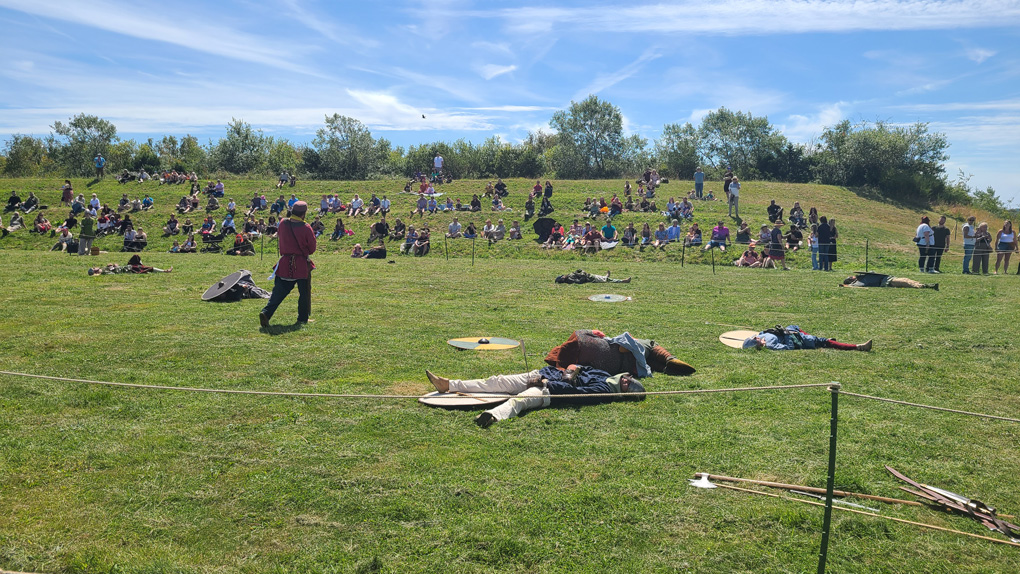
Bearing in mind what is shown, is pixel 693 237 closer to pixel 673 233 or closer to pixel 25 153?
pixel 673 233

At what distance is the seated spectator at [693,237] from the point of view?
27906 millimetres

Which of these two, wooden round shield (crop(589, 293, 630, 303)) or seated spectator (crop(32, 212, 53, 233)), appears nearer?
wooden round shield (crop(589, 293, 630, 303))

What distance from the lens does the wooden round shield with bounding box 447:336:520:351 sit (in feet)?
31.2

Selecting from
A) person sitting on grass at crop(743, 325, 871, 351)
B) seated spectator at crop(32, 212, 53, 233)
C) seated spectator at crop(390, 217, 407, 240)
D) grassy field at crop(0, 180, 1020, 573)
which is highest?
seated spectator at crop(390, 217, 407, 240)

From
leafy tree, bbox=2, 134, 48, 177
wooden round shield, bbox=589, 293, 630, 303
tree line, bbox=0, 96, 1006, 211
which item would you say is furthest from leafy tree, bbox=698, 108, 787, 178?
leafy tree, bbox=2, 134, 48, 177

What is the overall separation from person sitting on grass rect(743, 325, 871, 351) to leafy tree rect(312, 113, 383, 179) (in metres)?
54.0

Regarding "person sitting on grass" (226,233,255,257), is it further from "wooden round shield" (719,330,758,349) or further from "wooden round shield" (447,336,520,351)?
"wooden round shield" (719,330,758,349)

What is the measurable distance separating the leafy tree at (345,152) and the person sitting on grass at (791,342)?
53996mm

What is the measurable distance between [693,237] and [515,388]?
22.7 metres

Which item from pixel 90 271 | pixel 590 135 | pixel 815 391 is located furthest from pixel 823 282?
pixel 590 135

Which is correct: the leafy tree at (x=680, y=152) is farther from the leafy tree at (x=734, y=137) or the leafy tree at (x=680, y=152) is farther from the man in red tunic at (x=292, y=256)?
the man in red tunic at (x=292, y=256)

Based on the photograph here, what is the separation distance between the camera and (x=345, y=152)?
2422 inches

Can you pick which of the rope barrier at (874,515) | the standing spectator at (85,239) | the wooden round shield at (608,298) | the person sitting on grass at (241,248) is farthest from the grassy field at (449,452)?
the person sitting on grass at (241,248)

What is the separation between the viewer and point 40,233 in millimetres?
32062
